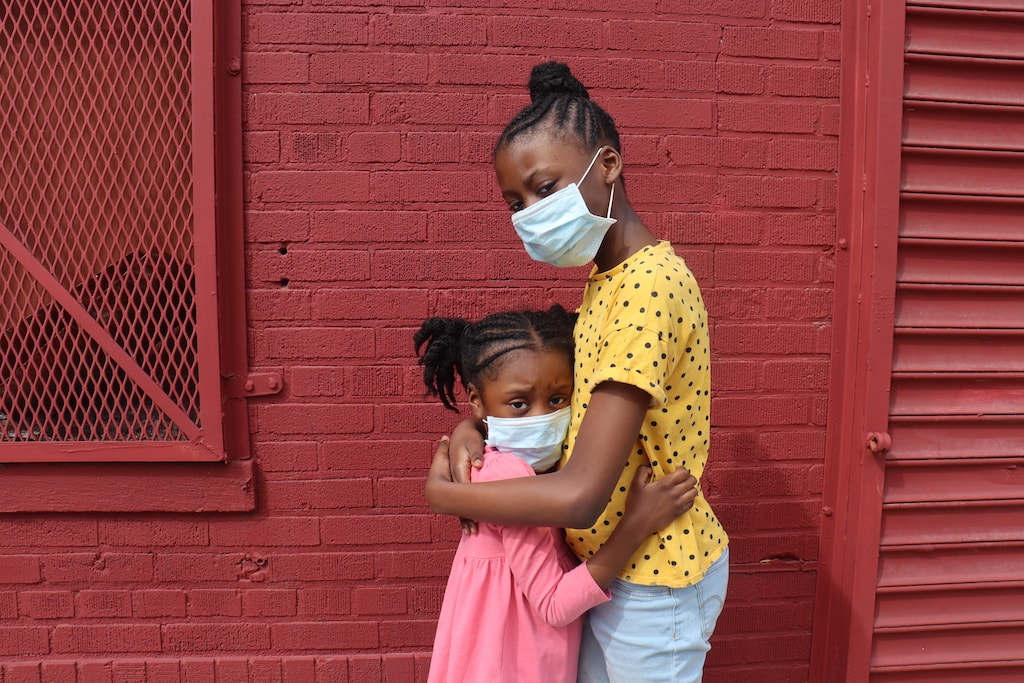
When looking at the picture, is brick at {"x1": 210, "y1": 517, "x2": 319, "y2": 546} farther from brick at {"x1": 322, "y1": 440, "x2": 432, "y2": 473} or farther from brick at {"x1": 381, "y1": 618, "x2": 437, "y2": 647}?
brick at {"x1": 381, "y1": 618, "x2": 437, "y2": 647}

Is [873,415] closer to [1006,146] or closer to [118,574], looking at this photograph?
[1006,146]

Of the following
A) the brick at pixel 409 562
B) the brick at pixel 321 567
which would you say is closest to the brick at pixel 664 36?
the brick at pixel 409 562

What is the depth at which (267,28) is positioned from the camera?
2.51 meters

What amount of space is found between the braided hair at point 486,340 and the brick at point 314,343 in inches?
28.3

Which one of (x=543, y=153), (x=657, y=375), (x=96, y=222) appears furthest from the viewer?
(x=96, y=222)

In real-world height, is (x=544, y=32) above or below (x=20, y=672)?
above

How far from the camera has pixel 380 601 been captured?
2.69m

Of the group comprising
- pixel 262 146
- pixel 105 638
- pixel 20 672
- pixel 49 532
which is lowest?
pixel 20 672

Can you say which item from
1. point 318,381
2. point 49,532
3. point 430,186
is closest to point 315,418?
point 318,381

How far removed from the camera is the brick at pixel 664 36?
8.45 feet

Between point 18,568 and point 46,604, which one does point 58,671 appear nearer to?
point 46,604

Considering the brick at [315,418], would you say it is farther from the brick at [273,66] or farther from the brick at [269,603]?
the brick at [273,66]

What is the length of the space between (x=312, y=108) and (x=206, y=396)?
103 centimetres

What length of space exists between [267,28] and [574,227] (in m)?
1.58
